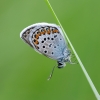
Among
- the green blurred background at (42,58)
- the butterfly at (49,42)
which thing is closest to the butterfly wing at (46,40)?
the butterfly at (49,42)

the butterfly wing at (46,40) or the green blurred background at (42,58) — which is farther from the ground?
the butterfly wing at (46,40)

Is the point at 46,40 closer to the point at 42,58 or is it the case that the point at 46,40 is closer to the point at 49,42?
the point at 49,42

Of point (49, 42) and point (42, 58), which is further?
point (42, 58)

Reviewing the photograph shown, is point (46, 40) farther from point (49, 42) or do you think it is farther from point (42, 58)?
point (42, 58)

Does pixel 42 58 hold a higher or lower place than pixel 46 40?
lower

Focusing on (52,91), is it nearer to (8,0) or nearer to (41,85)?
(41,85)

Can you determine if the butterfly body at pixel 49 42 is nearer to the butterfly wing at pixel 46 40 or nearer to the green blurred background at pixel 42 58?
the butterfly wing at pixel 46 40

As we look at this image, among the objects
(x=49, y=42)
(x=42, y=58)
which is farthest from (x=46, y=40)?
(x=42, y=58)
